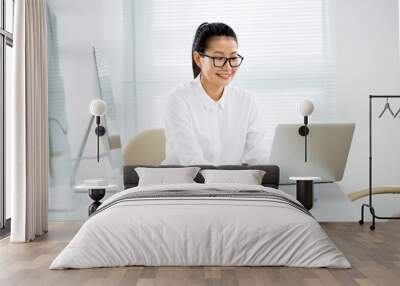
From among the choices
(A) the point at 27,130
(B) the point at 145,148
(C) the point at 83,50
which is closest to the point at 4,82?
(A) the point at 27,130

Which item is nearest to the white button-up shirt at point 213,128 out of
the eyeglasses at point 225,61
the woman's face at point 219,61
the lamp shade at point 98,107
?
the woman's face at point 219,61

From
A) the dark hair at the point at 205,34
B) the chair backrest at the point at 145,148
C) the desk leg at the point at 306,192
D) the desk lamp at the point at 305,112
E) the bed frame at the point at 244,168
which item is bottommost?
the desk leg at the point at 306,192

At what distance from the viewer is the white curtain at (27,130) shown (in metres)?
5.66

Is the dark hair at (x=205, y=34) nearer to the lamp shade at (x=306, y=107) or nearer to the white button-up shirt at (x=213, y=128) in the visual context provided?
the white button-up shirt at (x=213, y=128)

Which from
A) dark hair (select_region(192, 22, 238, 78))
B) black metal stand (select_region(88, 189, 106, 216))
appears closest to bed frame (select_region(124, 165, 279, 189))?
black metal stand (select_region(88, 189, 106, 216))

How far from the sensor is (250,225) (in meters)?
4.35

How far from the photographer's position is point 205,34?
676 cm

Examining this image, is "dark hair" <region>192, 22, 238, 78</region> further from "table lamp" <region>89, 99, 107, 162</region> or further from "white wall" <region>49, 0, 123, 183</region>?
"table lamp" <region>89, 99, 107, 162</region>

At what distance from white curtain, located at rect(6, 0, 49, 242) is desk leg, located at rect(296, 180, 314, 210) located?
259 cm

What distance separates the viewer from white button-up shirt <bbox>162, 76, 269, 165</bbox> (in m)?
6.70

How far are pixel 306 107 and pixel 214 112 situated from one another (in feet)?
3.21

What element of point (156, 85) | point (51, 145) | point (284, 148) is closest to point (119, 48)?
point (156, 85)

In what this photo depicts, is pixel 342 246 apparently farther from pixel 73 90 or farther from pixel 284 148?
pixel 73 90

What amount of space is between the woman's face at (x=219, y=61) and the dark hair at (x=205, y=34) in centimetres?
4
